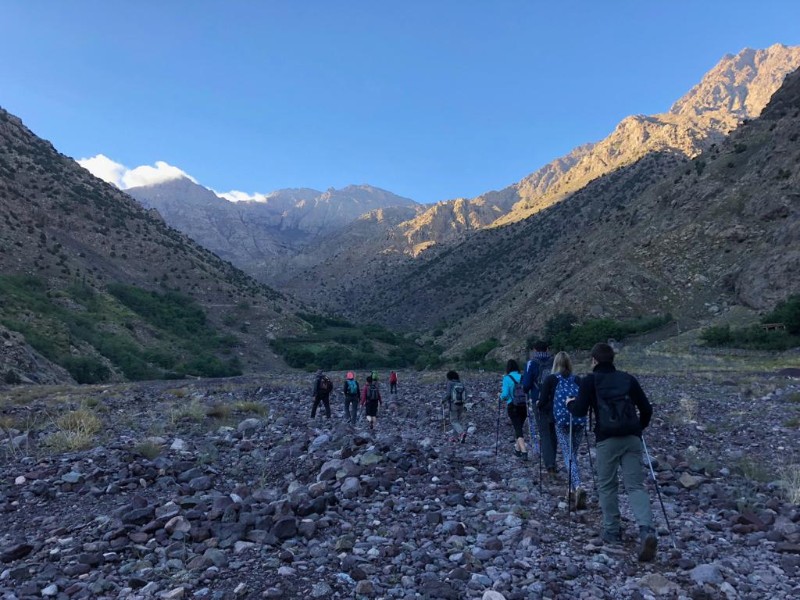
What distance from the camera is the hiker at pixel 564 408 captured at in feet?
26.0

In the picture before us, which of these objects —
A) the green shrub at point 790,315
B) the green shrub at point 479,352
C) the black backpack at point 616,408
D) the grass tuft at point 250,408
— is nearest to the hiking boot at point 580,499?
the black backpack at point 616,408

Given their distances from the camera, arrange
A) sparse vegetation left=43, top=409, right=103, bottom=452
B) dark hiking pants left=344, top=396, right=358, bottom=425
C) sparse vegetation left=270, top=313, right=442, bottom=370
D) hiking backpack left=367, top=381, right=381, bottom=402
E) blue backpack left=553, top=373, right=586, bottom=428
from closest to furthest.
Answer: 1. blue backpack left=553, top=373, right=586, bottom=428
2. sparse vegetation left=43, top=409, right=103, bottom=452
3. hiking backpack left=367, top=381, right=381, bottom=402
4. dark hiking pants left=344, top=396, right=358, bottom=425
5. sparse vegetation left=270, top=313, right=442, bottom=370

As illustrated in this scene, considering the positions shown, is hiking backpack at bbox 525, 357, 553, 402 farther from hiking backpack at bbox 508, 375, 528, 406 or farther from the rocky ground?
the rocky ground

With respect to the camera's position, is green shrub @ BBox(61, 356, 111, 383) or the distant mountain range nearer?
green shrub @ BBox(61, 356, 111, 383)

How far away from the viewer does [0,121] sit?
237 feet

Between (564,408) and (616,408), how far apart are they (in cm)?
225

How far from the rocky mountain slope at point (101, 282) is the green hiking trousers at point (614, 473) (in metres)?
32.6

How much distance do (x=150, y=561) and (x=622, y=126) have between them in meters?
180

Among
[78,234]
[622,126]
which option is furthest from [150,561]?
[622,126]

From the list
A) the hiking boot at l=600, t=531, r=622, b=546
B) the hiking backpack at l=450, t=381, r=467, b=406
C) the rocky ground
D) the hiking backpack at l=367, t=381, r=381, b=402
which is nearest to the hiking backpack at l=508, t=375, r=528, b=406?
the rocky ground

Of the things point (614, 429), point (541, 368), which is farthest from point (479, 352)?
point (614, 429)

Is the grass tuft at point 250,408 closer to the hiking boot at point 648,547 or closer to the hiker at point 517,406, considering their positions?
the hiker at point 517,406

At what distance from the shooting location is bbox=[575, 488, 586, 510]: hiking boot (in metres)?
7.44

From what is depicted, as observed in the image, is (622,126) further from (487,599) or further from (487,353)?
(487,599)
